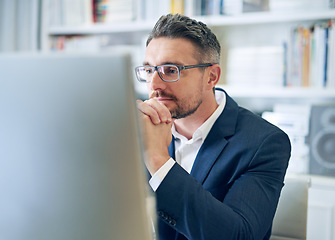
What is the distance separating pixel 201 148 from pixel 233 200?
28cm

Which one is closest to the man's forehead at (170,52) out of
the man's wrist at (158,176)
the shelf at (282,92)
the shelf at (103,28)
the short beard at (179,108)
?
the short beard at (179,108)

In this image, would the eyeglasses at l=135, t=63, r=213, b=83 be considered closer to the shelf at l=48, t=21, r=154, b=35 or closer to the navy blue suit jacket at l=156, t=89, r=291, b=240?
the navy blue suit jacket at l=156, t=89, r=291, b=240

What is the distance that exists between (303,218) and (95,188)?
962 mm

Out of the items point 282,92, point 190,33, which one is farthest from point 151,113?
point 282,92

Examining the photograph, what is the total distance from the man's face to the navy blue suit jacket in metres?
0.12

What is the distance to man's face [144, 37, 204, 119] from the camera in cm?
117

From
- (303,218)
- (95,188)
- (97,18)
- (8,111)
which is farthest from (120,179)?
(97,18)

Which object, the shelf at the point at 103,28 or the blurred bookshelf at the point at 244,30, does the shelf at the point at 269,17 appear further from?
the shelf at the point at 103,28

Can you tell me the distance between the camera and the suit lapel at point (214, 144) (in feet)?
3.72

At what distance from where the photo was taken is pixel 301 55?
1.95 meters

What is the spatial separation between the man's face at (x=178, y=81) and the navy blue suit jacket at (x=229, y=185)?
123mm

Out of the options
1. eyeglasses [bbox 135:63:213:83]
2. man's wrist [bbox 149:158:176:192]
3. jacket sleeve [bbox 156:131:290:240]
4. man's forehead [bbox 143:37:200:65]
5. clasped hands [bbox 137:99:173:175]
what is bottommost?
jacket sleeve [bbox 156:131:290:240]

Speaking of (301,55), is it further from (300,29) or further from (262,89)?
(262,89)

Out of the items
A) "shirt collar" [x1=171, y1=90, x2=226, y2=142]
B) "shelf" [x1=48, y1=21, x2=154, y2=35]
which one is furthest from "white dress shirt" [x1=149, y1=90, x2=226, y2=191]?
"shelf" [x1=48, y1=21, x2=154, y2=35]
